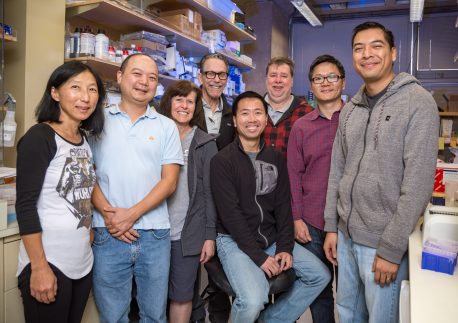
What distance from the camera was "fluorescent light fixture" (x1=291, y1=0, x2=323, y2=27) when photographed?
5242 millimetres

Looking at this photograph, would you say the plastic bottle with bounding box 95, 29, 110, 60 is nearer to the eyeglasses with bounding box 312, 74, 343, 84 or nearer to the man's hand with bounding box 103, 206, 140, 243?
the man's hand with bounding box 103, 206, 140, 243

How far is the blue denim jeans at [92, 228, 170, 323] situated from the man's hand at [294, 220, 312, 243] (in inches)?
26.9

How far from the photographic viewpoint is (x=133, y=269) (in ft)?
5.67

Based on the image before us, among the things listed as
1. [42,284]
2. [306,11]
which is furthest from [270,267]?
[306,11]

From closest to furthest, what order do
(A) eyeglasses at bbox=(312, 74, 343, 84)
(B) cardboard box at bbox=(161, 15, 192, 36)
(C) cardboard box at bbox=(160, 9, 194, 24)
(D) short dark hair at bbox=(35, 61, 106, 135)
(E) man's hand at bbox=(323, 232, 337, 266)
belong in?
(D) short dark hair at bbox=(35, 61, 106, 135), (E) man's hand at bbox=(323, 232, 337, 266), (A) eyeglasses at bbox=(312, 74, 343, 84), (B) cardboard box at bbox=(161, 15, 192, 36), (C) cardboard box at bbox=(160, 9, 194, 24)

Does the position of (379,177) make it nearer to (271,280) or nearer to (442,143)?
(271,280)

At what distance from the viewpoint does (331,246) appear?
1.84m

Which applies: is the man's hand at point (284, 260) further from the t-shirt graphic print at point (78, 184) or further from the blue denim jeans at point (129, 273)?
the t-shirt graphic print at point (78, 184)

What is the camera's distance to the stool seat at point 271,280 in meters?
1.78

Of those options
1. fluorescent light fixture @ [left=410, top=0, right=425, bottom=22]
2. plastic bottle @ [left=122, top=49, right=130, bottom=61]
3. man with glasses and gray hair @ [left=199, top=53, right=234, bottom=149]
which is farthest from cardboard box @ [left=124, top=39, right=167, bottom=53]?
fluorescent light fixture @ [left=410, top=0, right=425, bottom=22]

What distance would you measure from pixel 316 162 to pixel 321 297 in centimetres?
72

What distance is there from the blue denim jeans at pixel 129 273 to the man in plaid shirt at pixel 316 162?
73cm

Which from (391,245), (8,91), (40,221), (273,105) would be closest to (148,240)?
(40,221)

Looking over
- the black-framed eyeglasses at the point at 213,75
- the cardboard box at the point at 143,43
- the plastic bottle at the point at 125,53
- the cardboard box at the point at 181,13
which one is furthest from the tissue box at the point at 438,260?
the cardboard box at the point at 181,13
